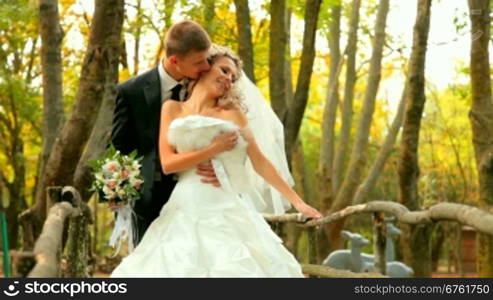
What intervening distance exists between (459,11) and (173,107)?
24.3 ft

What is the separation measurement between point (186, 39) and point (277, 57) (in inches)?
281

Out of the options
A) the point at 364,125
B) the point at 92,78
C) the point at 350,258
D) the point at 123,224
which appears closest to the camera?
the point at 123,224

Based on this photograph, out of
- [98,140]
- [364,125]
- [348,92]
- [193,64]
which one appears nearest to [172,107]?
[193,64]

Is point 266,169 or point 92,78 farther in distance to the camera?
point 92,78

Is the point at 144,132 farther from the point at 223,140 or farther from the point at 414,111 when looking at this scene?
the point at 414,111

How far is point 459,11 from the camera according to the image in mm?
12000

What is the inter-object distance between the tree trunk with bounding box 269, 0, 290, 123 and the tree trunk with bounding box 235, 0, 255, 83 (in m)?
0.27

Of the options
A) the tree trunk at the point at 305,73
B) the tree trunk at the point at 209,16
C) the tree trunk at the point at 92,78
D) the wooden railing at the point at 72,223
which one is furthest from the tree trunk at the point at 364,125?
the wooden railing at the point at 72,223

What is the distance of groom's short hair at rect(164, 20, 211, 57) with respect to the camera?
527cm

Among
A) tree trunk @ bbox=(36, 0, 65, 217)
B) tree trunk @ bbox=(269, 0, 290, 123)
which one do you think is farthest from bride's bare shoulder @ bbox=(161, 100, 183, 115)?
tree trunk @ bbox=(269, 0, 290, 123)

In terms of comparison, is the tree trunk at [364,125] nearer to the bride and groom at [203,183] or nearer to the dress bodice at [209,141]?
the bride and groom at [203,183]

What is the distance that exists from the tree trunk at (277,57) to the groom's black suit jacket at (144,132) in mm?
6366

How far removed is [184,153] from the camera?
17.5 ft

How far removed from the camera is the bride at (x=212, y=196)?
5.15 m
